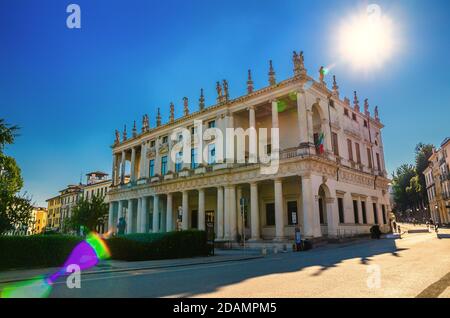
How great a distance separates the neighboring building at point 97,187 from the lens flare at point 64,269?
1576 inches

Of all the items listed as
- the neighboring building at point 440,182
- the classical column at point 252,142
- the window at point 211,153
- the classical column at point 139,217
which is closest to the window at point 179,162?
the window at point 211,153

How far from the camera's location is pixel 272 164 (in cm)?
2934

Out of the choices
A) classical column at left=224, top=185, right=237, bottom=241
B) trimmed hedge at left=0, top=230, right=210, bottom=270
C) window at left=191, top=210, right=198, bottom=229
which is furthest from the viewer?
window at left=191, top=210, right=198, bottom=229

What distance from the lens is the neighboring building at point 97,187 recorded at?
205 ft

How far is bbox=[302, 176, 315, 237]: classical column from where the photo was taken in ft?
86.6

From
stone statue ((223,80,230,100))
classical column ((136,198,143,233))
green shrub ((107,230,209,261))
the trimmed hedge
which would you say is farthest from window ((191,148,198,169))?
green shrub ((107,230,209,261))

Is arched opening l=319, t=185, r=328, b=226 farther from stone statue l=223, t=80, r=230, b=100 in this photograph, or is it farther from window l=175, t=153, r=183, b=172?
window l=175, t=153, r=183, b=172

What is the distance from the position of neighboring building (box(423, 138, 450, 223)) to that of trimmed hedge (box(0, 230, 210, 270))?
2141 inches

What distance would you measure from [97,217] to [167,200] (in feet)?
59.9

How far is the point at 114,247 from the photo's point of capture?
2117 centimetres

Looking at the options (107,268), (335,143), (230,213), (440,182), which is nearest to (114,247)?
(107,268)

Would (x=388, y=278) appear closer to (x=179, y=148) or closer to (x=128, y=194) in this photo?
(x=179, y=148)

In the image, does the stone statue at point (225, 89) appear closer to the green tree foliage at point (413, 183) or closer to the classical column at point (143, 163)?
the classical column at point (143, 163)
